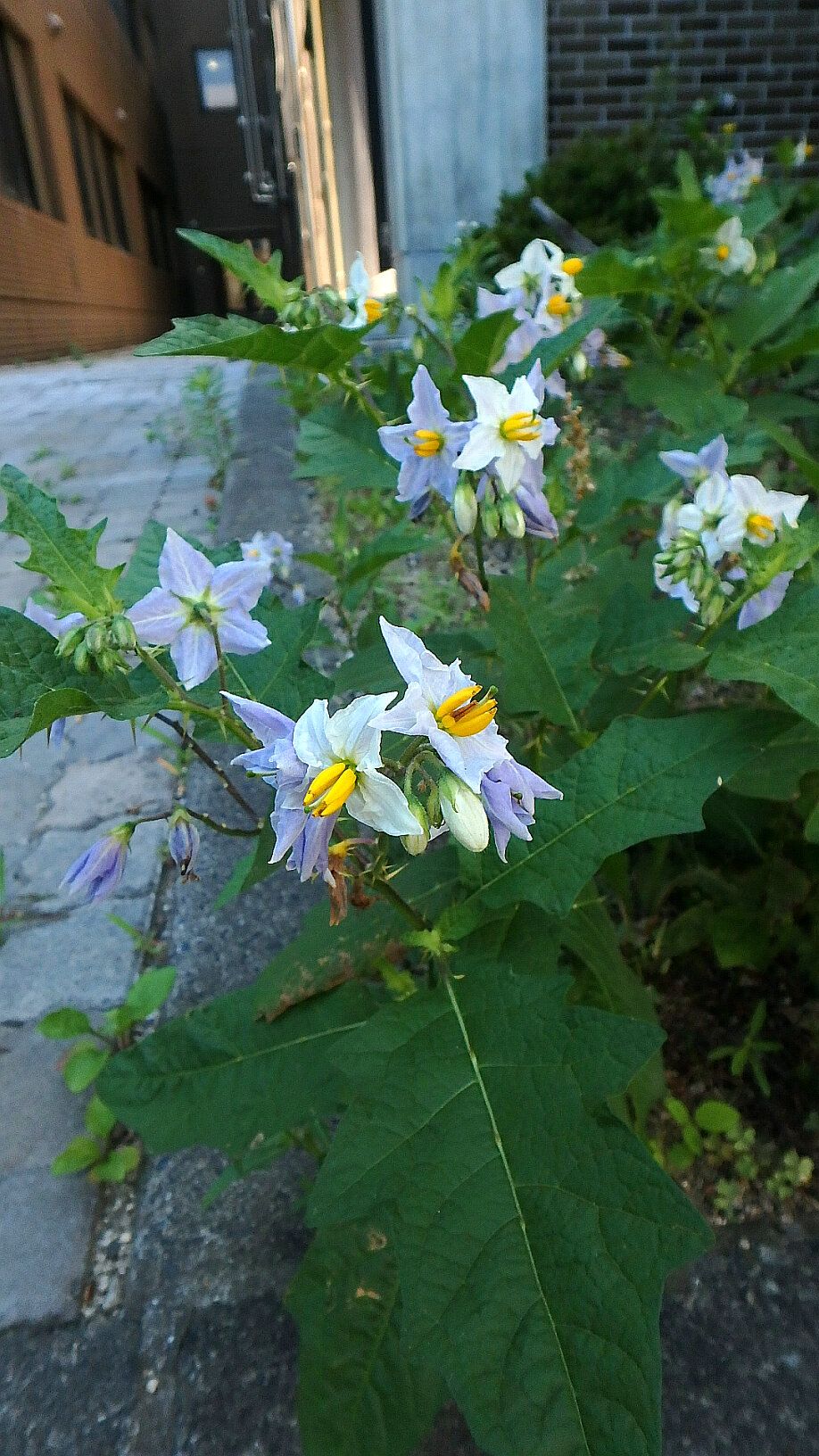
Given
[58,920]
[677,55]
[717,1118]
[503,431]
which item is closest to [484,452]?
[503,431]

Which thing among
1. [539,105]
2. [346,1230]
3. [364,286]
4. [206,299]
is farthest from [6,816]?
[206,299]

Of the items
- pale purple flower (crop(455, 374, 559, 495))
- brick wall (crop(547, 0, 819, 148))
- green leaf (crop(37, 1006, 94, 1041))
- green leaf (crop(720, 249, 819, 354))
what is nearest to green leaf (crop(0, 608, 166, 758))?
pale purple flower (crop(455, 374, 559, 495))

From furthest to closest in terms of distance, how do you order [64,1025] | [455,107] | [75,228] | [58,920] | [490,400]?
[75,228] → [455,107] → [58,920] → [64,1025] → [490,400]

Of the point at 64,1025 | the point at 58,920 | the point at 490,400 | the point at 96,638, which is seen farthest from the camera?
the point at 58,920

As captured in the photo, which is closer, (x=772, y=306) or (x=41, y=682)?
(x=41, y=682)

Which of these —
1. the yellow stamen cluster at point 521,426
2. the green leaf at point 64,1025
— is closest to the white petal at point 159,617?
the yellow stamen cluster at point 521,426

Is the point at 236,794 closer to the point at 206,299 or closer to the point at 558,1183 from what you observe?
the point at 558,1183

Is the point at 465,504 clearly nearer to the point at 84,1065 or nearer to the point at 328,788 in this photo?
the point at 328,788
